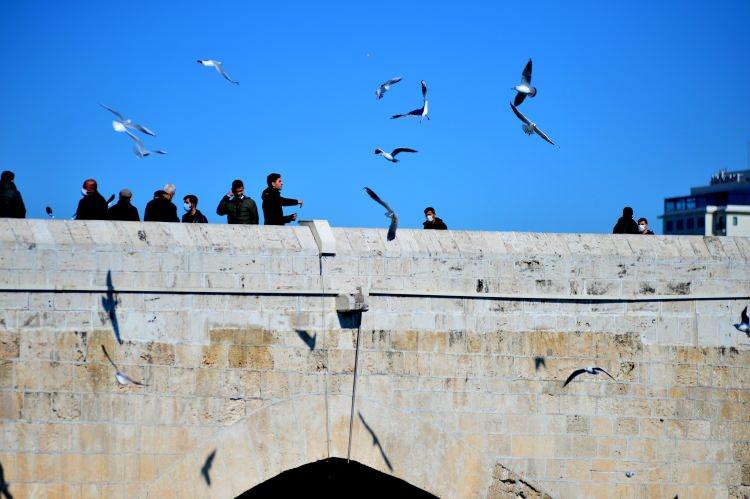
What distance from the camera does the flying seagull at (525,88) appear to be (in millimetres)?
13328

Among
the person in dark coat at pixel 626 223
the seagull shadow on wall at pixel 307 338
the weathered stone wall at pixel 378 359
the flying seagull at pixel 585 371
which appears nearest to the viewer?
the weathered stone wall at pixel 378 359

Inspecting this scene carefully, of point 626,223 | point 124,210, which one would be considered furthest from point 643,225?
point 124,210

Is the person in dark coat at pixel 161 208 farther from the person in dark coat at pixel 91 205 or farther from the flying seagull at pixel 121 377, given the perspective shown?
the flying seagull at pixel 121 377

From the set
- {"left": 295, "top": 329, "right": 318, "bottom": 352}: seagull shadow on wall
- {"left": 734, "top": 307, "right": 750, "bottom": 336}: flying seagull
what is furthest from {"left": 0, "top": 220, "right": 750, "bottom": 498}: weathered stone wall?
{"left": 734, "top": 307, "right": 750, "bottom": 336}: flying seagull

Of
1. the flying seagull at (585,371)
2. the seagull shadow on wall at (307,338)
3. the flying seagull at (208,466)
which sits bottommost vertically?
the flying seagull at (208,466)

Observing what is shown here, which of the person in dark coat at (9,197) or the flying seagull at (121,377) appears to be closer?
the flying seagull at (121,377)

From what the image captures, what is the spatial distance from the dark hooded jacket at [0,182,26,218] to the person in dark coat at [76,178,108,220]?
75 centimetres

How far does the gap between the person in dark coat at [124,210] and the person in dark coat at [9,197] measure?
1.08 meters

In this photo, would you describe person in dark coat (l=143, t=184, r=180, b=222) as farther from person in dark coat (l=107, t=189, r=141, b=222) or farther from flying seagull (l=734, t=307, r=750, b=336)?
flying seagull (l=734, t=307, r=750, b=336)

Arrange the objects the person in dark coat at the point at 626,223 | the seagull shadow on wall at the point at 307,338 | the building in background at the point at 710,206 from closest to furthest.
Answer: the seagull shadow on wall at the point at 307,338, the person in dark coat at the point at 626,223, the building in background at the point at 710,206

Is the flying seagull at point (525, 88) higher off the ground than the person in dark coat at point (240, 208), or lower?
higher

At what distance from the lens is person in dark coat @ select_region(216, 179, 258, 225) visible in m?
14.2

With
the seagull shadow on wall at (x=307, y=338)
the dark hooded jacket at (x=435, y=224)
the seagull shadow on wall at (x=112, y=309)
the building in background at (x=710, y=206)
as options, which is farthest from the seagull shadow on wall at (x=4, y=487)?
the building in background at (x=710, y=206)

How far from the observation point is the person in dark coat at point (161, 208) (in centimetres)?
1432
